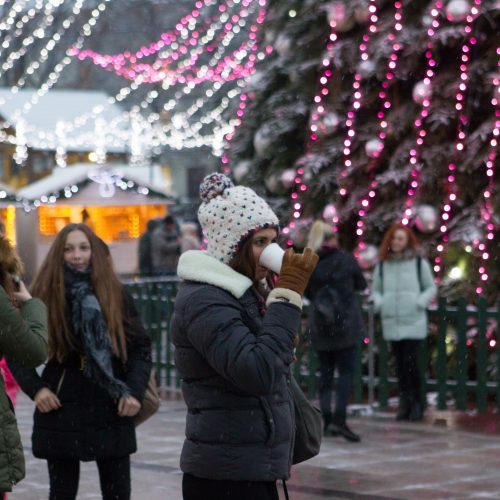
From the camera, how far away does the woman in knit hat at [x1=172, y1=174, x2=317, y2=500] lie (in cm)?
448

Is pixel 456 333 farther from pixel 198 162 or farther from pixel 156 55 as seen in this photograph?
pixel 198 162

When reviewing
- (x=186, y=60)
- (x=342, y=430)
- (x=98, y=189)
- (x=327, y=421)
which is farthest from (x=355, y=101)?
(x=186, y=60)

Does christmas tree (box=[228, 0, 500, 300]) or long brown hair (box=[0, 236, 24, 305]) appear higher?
christmas tree (box=[228, 0, 500, 300])

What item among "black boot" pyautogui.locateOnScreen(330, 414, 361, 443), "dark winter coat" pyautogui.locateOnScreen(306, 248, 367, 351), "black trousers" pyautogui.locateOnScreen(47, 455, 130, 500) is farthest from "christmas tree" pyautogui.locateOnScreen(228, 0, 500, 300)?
"black trousers" pyautogui.locateOnScreen(47, 455, 130, 500)

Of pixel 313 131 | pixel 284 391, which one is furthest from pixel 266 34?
pixel 284 391

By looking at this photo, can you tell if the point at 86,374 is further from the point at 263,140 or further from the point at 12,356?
the point at 263,140

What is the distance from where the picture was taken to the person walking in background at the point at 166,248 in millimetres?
23281

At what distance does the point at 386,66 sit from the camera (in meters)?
14.1

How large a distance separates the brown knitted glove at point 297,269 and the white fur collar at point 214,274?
0.16m

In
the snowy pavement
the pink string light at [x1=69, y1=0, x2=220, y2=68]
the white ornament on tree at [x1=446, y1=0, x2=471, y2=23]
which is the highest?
the pink string light at [x1=69, y1=0, x2=220, y2=68]

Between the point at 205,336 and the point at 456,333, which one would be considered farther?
the point at 456,333

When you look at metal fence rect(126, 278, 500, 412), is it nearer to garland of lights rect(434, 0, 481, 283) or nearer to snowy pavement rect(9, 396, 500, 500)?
snowy pavement rect(9, 396, 500, 500)

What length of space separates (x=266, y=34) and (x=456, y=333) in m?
5.46

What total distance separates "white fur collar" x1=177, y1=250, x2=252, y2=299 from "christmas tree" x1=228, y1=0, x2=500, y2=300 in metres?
8.44
